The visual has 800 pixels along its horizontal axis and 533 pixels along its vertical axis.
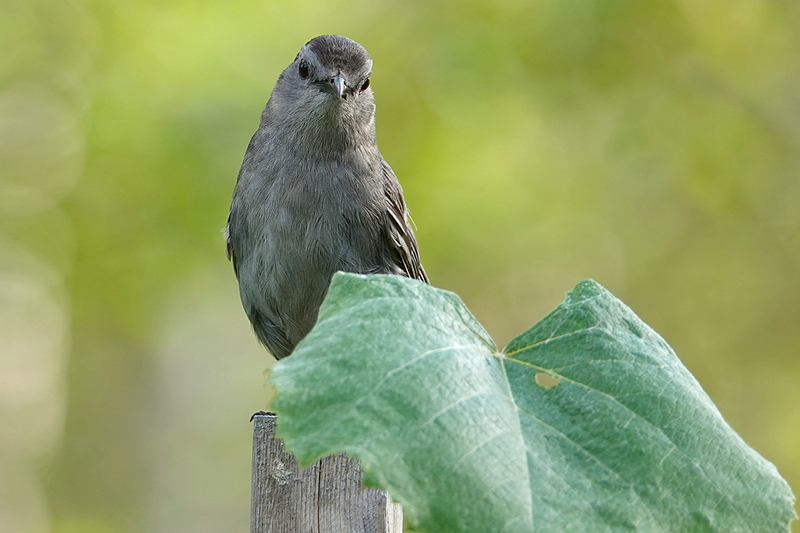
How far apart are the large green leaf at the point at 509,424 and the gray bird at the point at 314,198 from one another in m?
2.95

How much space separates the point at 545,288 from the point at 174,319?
5.09m

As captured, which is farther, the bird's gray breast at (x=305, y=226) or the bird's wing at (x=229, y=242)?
the bird's wing at (x=229, y=242)

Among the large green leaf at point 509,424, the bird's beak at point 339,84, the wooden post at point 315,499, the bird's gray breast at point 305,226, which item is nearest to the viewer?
the large green leaf at point 509,424

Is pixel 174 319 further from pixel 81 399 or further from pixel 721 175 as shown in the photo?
pixel 721 175

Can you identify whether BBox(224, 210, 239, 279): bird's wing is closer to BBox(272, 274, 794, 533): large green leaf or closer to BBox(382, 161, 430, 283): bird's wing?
BBox(382, 161, 430, 283): bird's wing

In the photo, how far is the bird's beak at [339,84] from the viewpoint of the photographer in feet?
13.6

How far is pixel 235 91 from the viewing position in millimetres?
8156

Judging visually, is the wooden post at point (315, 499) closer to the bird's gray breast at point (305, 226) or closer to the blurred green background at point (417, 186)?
the bird's gray breast at point (305, 226)

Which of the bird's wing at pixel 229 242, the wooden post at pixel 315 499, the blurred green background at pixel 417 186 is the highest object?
the blurred green background at pixel 417 186

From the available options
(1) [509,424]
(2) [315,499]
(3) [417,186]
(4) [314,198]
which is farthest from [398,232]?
(3) [417,186]

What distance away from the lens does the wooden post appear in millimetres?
2301

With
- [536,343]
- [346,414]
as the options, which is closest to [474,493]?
[346,414]

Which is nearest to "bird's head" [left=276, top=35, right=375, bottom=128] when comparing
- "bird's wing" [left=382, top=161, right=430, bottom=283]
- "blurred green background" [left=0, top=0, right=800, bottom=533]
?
"bird's wing" [left=382, top=161, right=430, bottom=283]

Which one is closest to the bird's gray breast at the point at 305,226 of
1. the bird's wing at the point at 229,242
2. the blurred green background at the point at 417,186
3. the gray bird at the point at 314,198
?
the gray bird at the point at 314,198
